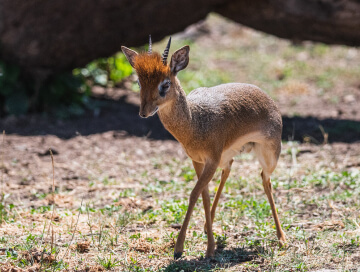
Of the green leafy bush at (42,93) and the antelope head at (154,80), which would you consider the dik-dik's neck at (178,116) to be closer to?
the antelope head at (154,80)

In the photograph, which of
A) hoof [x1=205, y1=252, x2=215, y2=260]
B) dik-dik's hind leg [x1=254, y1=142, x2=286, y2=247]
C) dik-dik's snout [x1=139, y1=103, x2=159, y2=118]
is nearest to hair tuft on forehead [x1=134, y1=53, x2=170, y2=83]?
dik-dik's snout [x1=139, y1=103, x2=159, y2=118]

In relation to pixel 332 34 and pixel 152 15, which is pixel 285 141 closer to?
pixel 332 34

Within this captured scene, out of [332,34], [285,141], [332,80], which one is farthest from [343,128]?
[332,80]

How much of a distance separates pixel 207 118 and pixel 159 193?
1.94 metres

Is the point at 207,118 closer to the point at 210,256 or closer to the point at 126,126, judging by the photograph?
the point at 210,256

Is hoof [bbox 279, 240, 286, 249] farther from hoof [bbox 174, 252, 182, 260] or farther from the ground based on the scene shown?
hoof [bbox 174, 252, 182, 260]

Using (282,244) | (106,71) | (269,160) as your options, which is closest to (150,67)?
(269,160)

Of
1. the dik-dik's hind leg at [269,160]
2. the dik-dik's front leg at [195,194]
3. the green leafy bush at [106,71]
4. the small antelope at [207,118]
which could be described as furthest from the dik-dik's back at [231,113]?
the green leafy bush at [106,71]

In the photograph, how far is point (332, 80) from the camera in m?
11.8

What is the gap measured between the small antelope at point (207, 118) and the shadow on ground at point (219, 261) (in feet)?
0.31

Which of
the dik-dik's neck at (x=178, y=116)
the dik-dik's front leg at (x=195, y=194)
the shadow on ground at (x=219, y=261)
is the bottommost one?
the shadow on ground at (x=219, y=261)

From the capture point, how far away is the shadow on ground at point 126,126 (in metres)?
8.44

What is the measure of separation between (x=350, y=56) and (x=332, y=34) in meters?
4.70

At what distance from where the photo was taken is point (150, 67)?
423cm
